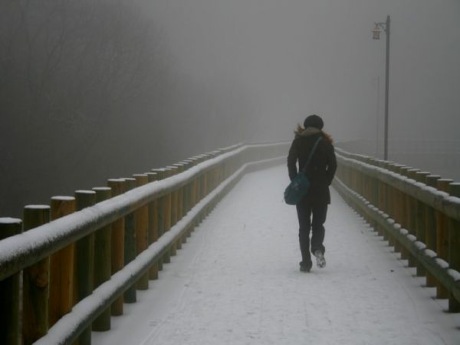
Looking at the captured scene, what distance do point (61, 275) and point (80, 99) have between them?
47.7 meters

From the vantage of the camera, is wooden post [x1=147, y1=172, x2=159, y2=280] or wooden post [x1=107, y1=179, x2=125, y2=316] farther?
wooden post [x1=147, y1=172, x2=159, y2=280]

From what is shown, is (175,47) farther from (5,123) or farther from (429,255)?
(429,255)

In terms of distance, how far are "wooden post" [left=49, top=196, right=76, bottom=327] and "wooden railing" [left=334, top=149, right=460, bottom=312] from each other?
309 centimetres

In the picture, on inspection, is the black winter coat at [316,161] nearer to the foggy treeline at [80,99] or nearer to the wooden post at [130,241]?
the wooden post at [130,241]

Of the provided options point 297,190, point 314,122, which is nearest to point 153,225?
point 297,190

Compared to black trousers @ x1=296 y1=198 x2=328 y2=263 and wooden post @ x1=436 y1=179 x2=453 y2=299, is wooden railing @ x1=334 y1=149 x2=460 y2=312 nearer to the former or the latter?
wooden post @ x1=436 y1=179 x2=453 y2=299

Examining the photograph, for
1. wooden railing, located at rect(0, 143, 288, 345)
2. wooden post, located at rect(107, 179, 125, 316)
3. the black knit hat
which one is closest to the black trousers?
the black knit hat

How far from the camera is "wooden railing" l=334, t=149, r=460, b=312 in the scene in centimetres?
770

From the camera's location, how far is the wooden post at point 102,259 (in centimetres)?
698

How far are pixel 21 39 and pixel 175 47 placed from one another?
167 ft

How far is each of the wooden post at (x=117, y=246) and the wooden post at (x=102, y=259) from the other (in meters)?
0.40

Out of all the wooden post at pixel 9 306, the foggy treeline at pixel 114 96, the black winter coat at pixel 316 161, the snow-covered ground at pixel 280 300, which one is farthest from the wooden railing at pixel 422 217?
the foggy treeline at pixel 114 96

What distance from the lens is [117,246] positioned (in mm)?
7719

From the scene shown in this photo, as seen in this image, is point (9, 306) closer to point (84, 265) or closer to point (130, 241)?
point (84, 265)
